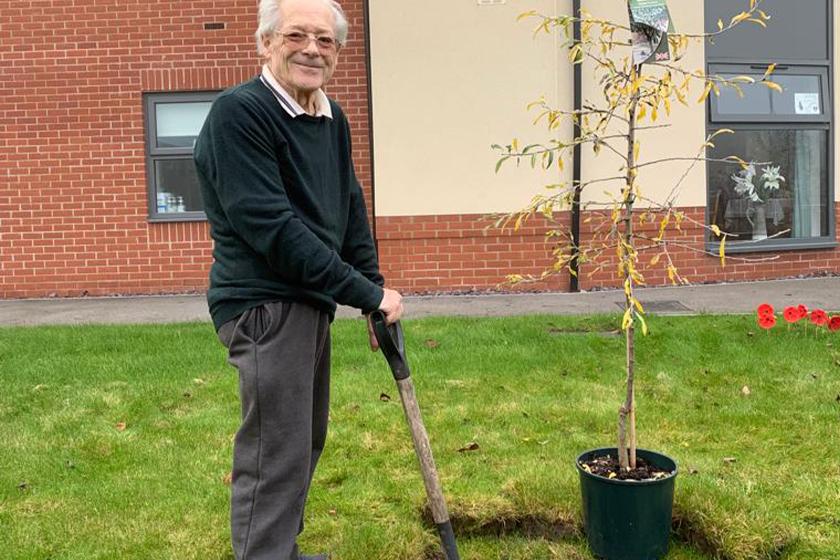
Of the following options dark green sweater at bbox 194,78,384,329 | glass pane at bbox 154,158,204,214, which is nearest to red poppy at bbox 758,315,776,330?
dark green sweater at bbox 194,78,384,329

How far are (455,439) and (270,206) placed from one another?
7.24ft

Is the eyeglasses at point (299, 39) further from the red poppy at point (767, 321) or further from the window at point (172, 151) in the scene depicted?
the window at point (172, 151)

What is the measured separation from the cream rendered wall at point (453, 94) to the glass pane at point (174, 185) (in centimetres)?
234

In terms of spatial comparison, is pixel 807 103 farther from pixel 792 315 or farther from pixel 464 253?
pixel 792 315

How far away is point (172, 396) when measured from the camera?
4.90 meters

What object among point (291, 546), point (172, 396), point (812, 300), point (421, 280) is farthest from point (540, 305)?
point (291, 546)

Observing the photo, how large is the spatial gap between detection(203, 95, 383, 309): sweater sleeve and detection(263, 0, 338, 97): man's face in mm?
184

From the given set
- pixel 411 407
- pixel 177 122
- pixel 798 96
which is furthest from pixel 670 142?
pixel 411 407

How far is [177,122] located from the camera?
936 centimetres

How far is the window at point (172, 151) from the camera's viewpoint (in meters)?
9.30

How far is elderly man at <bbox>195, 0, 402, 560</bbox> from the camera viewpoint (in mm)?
2262

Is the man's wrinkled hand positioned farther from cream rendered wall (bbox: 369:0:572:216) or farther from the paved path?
cream rendered wall (bbox: 369:0:572:216)

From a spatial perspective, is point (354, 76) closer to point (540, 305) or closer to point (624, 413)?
point (540, 305)

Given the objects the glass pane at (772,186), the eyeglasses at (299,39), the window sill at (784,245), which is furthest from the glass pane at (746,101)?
the eyeglasses at (299,39)
